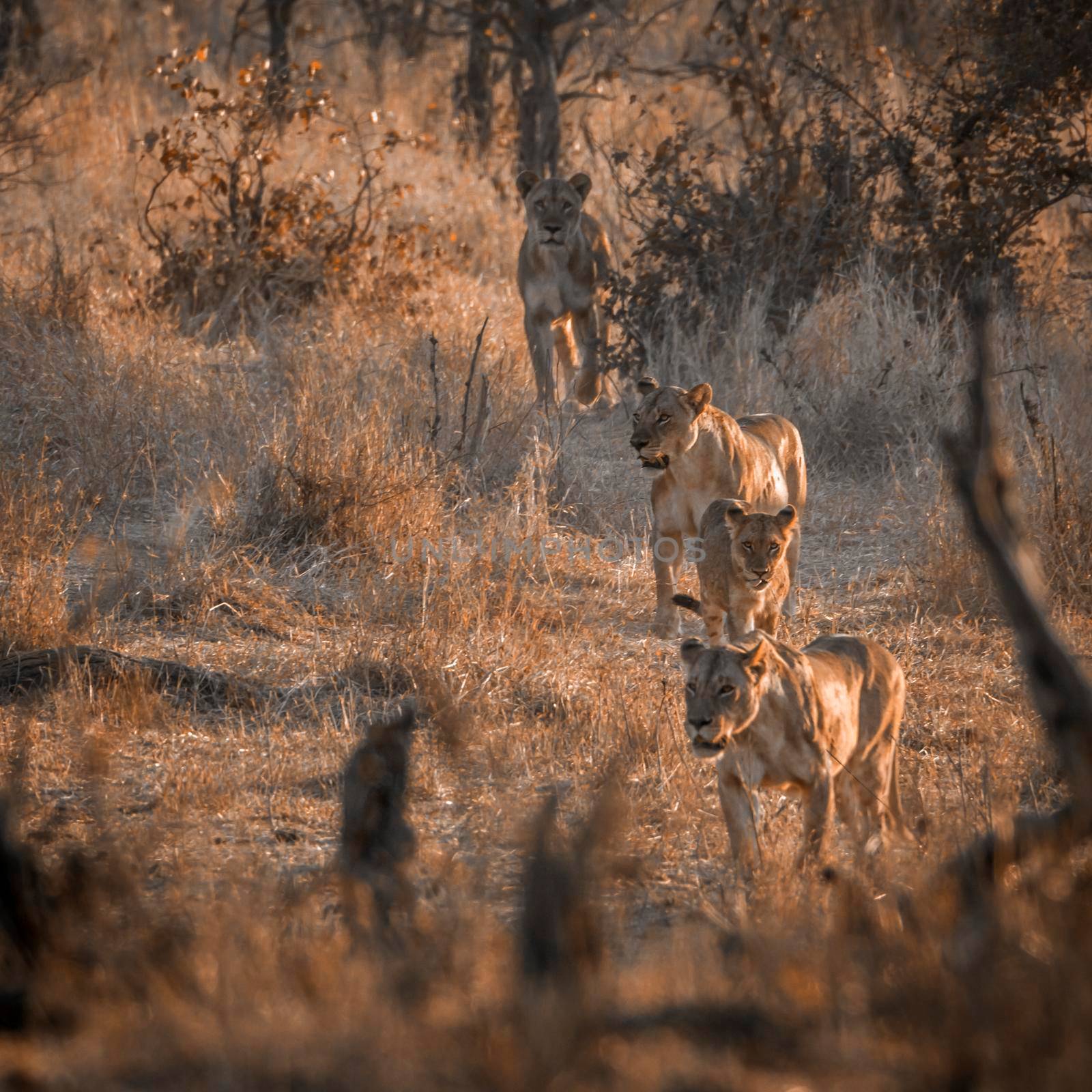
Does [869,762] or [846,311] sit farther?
[846,311]

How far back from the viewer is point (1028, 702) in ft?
17.4

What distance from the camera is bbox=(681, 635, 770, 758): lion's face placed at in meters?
3.69

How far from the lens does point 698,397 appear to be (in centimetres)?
615

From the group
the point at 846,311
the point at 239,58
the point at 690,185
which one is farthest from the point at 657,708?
the point at 239,58

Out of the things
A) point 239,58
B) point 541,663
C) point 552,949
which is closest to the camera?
point 552,949

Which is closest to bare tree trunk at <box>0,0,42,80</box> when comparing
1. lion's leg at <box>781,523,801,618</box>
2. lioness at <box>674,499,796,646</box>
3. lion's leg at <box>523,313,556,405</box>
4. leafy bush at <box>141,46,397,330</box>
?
leafy bush at <box>141,46,397,330</box>

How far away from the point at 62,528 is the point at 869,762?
12.9ft

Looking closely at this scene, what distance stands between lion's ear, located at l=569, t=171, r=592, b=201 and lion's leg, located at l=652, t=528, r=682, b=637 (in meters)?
4.51

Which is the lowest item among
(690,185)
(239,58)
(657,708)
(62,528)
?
(657,708)

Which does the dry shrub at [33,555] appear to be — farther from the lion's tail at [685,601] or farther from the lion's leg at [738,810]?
the lion's leg at [738,810]

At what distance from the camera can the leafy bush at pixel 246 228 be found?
34.7 ft

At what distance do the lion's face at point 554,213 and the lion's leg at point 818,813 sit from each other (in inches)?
258

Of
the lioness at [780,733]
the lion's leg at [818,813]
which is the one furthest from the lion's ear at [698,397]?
the lion's leg at [818,813]

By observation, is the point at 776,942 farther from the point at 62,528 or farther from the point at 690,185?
the point at 690,185
